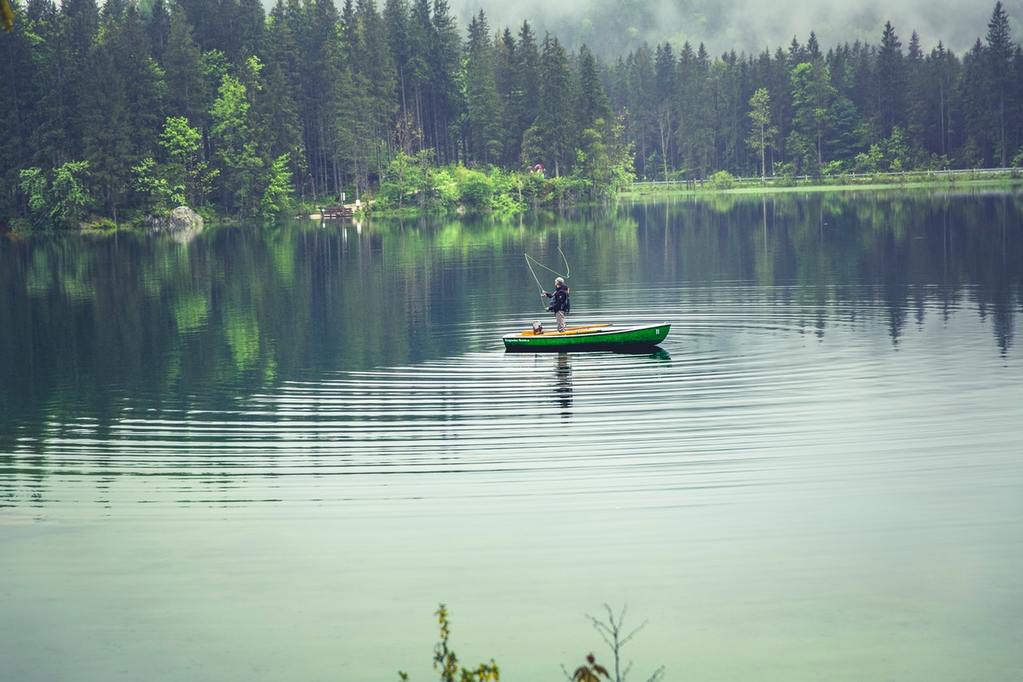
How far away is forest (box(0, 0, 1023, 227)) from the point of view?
11956cm

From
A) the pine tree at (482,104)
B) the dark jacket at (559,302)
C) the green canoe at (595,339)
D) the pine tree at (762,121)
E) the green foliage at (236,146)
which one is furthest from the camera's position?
the pine tree at (762,121)

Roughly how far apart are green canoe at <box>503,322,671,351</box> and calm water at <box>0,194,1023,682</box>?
47 cm

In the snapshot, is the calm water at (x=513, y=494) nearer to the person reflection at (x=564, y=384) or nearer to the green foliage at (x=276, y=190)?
the person reflection at (x=564, y=384)

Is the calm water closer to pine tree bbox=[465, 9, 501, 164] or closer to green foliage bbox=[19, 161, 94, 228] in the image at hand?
green foliage bbox=[19, 161, 94, 228]

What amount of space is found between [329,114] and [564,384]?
11499 cm

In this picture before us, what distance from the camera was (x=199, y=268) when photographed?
6825 centimetres

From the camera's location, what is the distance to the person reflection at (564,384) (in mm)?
25344

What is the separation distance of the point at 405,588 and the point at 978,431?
12.0 meters

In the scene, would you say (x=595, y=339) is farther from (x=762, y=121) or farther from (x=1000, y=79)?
(x=762, y=121)

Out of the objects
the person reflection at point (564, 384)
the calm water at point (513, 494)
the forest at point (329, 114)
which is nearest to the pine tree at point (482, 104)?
the forest at point (329, 114)

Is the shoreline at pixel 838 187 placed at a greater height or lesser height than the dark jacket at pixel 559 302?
greater

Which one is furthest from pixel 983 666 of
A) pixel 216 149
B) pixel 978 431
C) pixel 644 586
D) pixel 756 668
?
pixel 216 149

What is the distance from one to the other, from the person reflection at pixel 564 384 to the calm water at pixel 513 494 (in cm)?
13

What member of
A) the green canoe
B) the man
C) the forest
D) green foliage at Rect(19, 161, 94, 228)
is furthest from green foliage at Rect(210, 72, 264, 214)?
the green canoe
